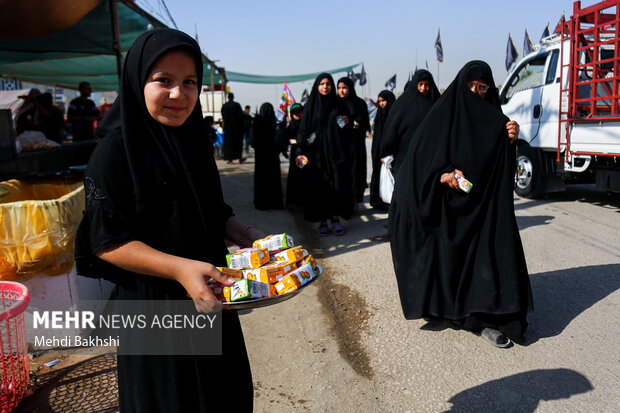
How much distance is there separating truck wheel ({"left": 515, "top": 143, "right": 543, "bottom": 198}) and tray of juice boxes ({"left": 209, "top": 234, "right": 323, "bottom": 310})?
24.2 feet

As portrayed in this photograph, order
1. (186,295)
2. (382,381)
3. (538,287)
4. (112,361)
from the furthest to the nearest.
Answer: (538,287)
(112,361)
(382,381)
(186,295)

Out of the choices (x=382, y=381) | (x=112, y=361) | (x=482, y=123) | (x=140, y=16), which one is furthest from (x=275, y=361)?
(x=140, y=16)

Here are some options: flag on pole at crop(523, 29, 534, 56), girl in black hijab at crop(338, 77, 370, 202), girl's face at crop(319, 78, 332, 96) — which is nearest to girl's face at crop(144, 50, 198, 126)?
girl's face at crop(319, 78, 332, 96)

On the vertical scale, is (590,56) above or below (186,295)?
above

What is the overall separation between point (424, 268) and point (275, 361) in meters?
1.23

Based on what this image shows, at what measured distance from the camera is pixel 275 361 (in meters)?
3.09

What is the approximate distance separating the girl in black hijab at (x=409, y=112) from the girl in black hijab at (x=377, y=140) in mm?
1922

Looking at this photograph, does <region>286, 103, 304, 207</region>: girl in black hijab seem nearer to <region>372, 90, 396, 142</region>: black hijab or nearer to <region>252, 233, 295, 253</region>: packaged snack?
<region>372, 90, 396, 142</region>: black hijab

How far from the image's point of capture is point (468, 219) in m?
3.23

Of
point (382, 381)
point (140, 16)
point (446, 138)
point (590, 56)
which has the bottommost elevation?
point (382, 381)

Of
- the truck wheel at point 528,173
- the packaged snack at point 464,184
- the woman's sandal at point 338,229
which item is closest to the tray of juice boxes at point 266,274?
the packaged snack at point 464,184

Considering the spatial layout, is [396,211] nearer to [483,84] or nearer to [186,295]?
[483,84]

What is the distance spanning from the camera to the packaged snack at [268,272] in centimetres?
138

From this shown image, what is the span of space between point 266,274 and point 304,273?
0.12m
